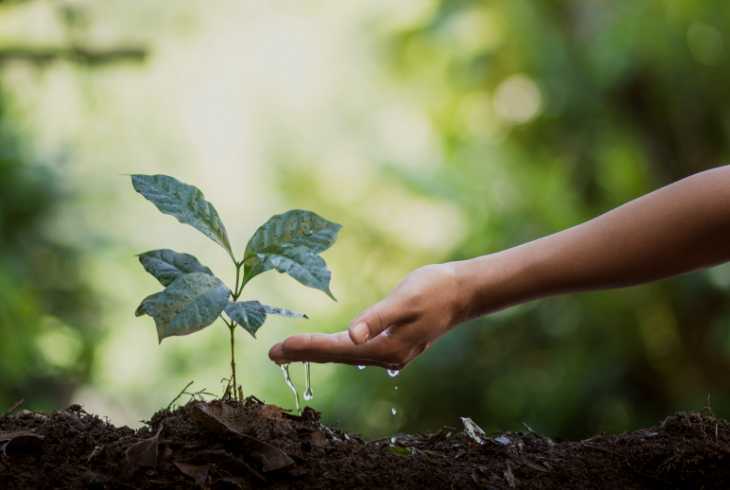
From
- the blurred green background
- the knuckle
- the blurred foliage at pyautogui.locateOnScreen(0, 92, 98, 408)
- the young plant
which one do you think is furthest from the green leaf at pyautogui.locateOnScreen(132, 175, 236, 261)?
the blurred foliage at pyautogui.locateOnScreen(0, 92, 98, 408)

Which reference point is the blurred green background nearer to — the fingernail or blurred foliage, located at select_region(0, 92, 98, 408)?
blurred foliage, located at select_region(0, 92, 98, 408)

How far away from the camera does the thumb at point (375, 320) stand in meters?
0.96

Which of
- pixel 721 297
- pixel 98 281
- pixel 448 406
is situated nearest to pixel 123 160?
pixel 98 281

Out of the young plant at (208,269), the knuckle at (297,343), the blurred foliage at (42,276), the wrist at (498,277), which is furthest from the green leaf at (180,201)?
the blurred foliage at (42,276)

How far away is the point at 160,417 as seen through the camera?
105 cm

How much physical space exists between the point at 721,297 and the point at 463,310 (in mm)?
2558

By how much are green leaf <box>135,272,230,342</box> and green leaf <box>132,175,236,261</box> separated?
50 millimetres

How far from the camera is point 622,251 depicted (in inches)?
40.3

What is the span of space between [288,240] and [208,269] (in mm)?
99

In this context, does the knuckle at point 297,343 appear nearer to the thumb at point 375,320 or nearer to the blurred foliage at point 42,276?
the thumb at point 375,320

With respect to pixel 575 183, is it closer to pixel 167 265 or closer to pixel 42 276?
pixel 42 276

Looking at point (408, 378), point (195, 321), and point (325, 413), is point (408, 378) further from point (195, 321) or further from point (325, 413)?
point (195, 321)

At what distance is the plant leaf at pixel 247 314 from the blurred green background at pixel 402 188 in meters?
1.88

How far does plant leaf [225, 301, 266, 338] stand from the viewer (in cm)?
99
